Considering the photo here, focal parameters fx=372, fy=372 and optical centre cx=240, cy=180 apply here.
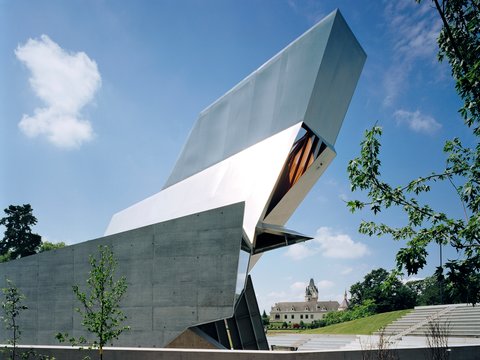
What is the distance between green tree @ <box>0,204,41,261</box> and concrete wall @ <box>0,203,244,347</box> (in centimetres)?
4024

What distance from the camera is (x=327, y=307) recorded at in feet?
394

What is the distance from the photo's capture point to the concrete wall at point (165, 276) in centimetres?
1300

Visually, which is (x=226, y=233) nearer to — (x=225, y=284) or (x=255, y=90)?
(x=225, y=284)

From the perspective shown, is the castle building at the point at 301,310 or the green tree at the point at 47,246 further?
the castle building at the point at 301,310

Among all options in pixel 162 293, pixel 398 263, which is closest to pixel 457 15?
pixel 398 263

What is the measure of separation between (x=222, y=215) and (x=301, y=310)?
115379mm

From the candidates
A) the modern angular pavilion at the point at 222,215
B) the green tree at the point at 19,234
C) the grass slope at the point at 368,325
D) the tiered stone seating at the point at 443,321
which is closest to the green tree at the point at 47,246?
the green tree at the point at 19,234

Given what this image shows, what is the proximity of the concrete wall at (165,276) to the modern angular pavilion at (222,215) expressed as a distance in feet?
0.12

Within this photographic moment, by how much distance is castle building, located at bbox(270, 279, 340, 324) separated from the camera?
117 meters

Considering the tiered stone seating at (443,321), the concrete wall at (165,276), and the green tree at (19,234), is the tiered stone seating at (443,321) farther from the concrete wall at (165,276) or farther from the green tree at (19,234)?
the green tree at (19,234)

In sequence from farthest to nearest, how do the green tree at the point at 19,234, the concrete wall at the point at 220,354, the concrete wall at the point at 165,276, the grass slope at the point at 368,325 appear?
the green tree at the point at 19,234
the grass slope at the point at 368,325
the concrete wall at the point at 165,276
the concrete wall at the point at 220,354

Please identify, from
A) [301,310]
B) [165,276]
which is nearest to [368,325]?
[165,276]

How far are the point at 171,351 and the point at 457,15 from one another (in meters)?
9.62

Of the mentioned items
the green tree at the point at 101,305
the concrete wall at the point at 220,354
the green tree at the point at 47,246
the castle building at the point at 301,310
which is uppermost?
the green tree at the point at 47,246
